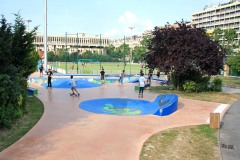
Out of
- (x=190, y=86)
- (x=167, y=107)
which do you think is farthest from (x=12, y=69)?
(x=190, y=86)

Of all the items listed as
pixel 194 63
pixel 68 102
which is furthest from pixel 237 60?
pixel 68 102

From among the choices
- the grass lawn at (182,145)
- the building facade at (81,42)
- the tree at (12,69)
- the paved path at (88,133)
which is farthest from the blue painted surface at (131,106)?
the building facade at (81,42)

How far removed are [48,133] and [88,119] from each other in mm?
2754

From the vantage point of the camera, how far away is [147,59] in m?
23.1

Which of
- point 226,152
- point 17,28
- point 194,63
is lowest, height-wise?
point 226,152

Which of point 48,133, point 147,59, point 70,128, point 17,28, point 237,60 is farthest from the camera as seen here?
point 237,60

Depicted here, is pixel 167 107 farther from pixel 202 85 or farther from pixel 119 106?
pixel 202 85

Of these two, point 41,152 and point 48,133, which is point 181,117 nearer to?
point 48,133

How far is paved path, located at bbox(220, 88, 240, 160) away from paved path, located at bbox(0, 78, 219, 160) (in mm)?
1094

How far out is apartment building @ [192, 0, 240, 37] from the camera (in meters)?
109

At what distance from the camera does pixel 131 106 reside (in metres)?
16.9

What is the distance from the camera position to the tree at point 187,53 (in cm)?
2033

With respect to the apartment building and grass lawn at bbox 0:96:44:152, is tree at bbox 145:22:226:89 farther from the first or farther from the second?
the apartment building

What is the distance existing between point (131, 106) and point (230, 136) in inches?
296
